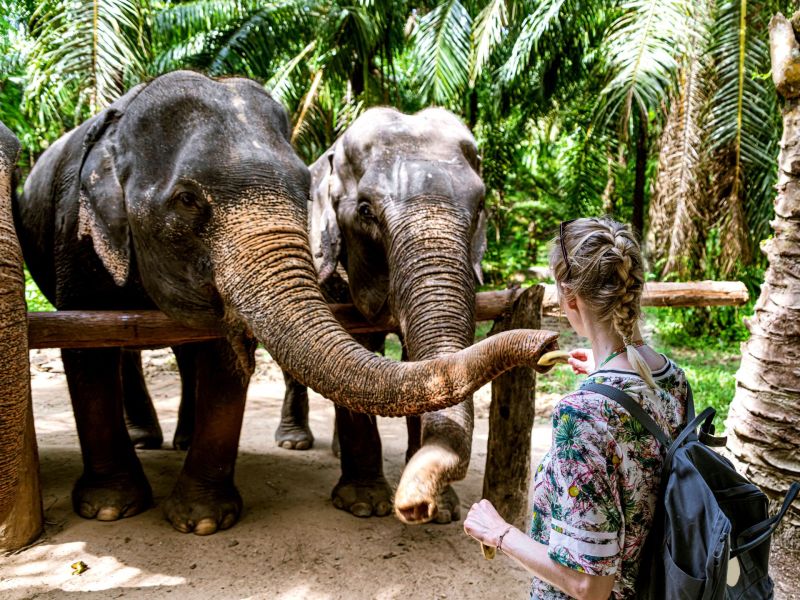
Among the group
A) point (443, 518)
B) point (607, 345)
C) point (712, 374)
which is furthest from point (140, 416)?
point (712, 374)

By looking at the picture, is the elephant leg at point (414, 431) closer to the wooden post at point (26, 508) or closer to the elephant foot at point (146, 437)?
the wooden post at point (26, 508)

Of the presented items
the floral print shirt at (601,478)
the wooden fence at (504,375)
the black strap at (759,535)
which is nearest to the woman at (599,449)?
the floral print shirt at (601,478)

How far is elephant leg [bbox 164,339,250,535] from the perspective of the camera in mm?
4539

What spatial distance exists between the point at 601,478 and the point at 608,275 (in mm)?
518

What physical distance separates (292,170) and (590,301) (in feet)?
7.83

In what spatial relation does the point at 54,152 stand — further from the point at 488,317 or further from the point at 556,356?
the point at 556,356

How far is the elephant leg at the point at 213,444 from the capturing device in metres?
4.54

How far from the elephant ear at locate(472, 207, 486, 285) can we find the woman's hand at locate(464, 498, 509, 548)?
2511mm

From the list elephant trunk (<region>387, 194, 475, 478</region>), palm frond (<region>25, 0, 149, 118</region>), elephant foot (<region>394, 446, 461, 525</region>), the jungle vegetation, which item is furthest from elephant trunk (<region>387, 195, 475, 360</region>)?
palm frond (<region>25, 0, 149, 118</region>)

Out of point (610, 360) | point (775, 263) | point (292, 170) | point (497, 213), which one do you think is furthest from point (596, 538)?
point (497, 213)

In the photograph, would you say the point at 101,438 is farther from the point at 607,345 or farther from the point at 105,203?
the point at 607,345

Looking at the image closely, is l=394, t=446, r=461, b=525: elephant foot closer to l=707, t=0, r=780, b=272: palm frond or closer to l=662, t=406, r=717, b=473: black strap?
l=662, t=406, r=717, b=473: black strap

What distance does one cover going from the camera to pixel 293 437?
22.4 feet

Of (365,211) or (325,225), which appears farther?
(325,225)
